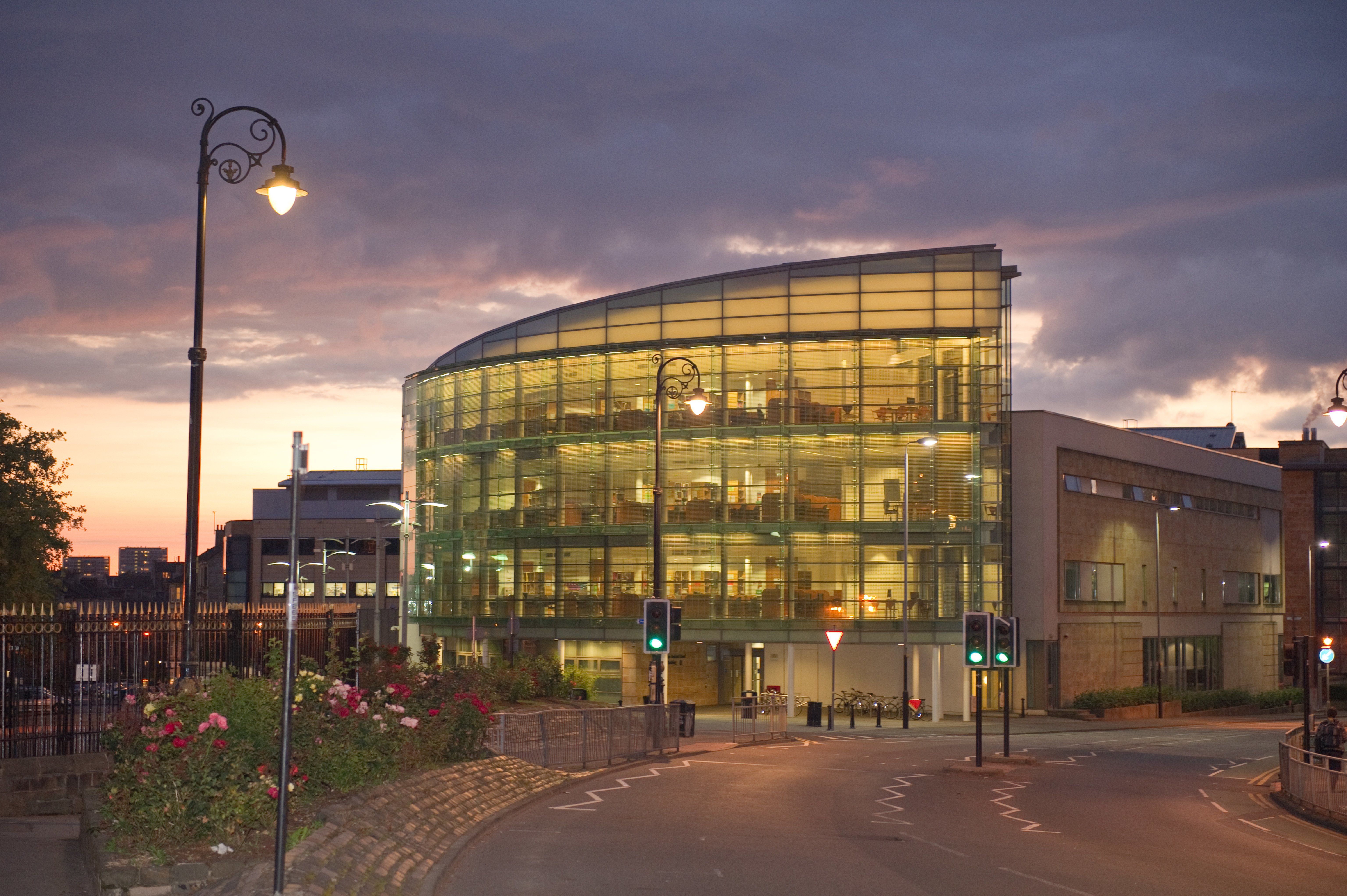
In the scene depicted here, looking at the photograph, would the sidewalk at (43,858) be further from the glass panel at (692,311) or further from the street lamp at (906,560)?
the glass panel at (692,311)

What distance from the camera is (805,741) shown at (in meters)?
42.4

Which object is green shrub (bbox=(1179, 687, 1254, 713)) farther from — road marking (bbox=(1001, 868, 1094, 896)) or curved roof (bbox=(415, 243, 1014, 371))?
road marking (bbox=(1001, 868, 1094, 896))

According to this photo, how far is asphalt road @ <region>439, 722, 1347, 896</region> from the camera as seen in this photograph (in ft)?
53.0

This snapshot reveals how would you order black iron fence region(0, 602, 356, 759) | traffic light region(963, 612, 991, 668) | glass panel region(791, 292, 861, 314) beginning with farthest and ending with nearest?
glass panel region(791, 292, 861, 314) → traffic light region(963, 612, 991, 668) → black iron fence region(0, 602, 356, 759)

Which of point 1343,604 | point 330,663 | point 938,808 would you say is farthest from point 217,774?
point 1343,604

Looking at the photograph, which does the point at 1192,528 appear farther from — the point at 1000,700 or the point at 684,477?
the point at 684,477

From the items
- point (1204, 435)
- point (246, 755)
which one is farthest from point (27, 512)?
point (1204, 435)

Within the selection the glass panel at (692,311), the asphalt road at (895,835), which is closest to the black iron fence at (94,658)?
the asphalt road at (895,835)

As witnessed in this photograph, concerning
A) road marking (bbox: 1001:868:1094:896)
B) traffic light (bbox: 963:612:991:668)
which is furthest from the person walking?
road marking (bbox: 1001:868:1094:896)

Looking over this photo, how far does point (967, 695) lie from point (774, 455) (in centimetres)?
1269

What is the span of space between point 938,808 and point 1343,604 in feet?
318

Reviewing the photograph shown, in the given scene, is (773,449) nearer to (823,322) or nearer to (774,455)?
(774,455)

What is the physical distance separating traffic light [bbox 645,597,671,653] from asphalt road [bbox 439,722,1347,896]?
107 inches

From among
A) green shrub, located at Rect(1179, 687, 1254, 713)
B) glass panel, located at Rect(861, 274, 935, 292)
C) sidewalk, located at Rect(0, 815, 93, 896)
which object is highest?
glass panel, located at Rect(861, 274, 935, 292)
